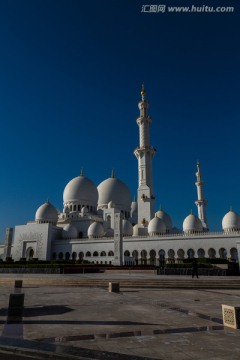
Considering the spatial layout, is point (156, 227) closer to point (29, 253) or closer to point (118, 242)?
point (118, 242)

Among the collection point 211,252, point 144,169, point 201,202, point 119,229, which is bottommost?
point 211,252

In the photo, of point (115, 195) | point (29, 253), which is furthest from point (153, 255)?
point (29, 253)

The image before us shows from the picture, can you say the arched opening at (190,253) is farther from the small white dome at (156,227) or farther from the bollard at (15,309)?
the bollard at (15,309)

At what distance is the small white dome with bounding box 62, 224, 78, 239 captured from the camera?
5225 centimetres

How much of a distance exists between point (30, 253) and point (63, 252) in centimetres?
757

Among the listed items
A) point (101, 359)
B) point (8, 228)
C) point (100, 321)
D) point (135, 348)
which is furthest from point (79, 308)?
point (8, 228)

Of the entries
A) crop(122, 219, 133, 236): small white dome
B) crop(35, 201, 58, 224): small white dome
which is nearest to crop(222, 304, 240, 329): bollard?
crop(122, 219, 133, 236): small white dome

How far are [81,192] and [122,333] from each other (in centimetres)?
5206

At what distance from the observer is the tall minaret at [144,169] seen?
48.2 meters

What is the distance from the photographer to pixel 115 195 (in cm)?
5938

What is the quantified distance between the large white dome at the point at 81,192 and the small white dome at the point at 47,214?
150 inches

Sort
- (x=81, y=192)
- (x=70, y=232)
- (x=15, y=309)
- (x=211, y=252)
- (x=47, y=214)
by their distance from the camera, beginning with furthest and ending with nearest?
(x=81, y=192) < (x=47, y=214) < (x=70, y=232) < (x=211, y=252) < (x=15, y=309)

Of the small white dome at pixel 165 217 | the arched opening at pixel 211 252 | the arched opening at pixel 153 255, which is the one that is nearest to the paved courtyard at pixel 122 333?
the arched opening at pixel 211 252

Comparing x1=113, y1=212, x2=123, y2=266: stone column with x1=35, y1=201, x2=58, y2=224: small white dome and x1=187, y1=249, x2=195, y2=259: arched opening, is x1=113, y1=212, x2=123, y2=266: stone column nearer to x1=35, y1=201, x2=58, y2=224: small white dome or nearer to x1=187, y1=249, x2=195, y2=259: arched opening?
x1=187, y1=249, x2=195, y2=259: arched opening
